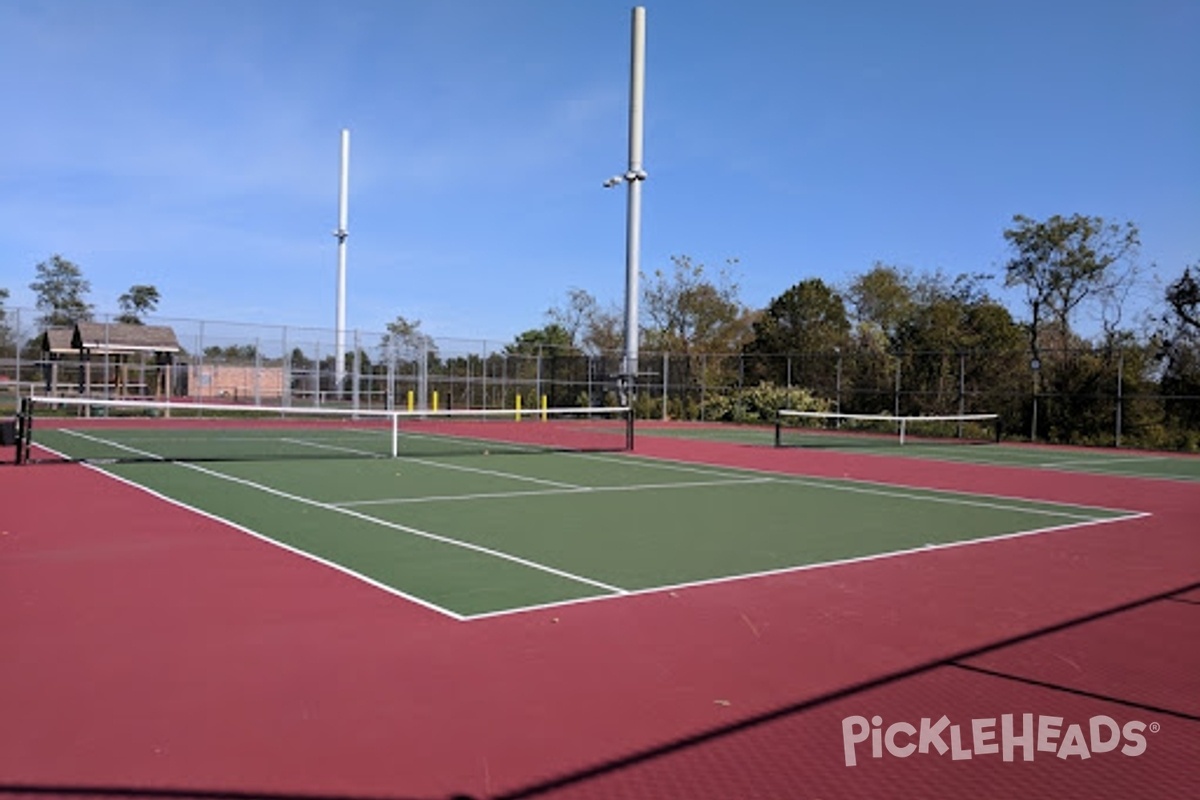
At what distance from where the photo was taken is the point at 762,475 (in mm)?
16250

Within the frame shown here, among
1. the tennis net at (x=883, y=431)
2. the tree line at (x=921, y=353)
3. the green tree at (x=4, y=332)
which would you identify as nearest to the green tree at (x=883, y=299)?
the tree line at (x=921, y=353)

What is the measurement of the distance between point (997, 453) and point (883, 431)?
10.2m

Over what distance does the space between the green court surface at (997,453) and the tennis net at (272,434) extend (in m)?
3.76

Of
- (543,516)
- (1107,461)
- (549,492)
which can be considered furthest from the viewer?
(1107,461)

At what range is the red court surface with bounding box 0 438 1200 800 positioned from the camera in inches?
143

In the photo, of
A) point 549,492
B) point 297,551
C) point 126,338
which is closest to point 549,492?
point 549,492

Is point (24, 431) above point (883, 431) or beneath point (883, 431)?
above

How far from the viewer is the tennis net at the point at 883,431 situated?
1089 inches

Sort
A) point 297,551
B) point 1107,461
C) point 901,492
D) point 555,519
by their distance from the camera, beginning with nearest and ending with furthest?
point 297,551 → point 555,519 → point 901,492 → point 1107,461

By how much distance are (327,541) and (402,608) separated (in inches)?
106

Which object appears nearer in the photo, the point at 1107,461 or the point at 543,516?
the point at 543,516

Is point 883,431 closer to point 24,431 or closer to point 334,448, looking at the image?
point 334,448

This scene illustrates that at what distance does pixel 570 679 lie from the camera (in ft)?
15.6

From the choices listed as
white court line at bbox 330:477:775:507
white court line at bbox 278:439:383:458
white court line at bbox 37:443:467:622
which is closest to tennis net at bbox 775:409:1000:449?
white court line at bbox 330:477:775:507
